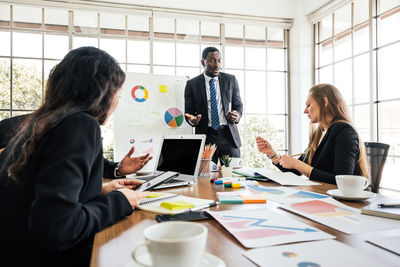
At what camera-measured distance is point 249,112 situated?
A: 163 inches

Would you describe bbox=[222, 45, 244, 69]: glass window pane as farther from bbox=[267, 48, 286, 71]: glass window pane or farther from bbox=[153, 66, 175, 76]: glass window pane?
bbox=[153, 66, 175, 76]: glass window pane

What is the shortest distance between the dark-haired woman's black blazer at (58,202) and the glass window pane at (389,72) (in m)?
3.15

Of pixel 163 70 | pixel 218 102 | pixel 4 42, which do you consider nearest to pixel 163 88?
pixel 163 70

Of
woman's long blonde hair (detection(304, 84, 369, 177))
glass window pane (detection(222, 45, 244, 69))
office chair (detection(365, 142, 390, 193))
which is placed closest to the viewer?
office chair (detection(365, 142, 390, 193))

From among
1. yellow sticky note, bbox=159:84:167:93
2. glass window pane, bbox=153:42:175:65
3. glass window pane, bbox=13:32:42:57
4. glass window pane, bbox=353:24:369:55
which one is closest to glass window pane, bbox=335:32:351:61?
glass window pane, bbox=353:24:369:55

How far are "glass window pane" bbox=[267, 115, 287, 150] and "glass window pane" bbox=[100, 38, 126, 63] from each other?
7.55 ft

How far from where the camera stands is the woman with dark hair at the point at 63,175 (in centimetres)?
60

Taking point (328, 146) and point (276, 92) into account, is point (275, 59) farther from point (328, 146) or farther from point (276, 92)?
point (328, 146)

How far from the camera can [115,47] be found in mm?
3754

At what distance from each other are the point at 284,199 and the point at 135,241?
1.93 ft

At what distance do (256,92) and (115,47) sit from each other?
2.10m

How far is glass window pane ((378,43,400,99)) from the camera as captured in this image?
9.49 ft

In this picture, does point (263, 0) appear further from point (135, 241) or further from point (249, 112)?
point (135, 241)

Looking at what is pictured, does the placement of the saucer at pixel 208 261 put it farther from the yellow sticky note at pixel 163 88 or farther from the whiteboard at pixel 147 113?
the yellow sticky note at pixel 163 88
